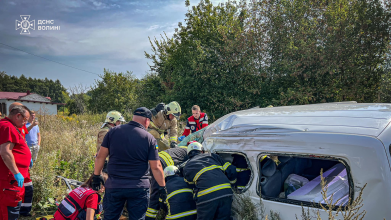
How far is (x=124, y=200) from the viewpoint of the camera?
10.5 ft

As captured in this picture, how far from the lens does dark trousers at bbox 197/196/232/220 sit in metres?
3.11

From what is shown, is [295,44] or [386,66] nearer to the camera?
[386,66]

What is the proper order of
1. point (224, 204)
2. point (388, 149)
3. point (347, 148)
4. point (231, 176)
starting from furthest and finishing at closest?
1. point (231, 176)
2. point (224, 204)
3. point (347, 148)
4. point (388, 149)

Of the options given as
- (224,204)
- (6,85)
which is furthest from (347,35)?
(6,85)

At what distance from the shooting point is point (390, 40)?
9492 millimetres

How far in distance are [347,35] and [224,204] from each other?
9.47 metres

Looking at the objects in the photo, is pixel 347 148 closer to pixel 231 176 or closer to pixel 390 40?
pixel 231 176

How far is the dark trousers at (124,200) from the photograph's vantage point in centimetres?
309

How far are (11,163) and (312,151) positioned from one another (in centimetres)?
398

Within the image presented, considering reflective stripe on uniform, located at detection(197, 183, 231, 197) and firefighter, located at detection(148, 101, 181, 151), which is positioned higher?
firefighter, located at detection(148, 101, 181, 151)

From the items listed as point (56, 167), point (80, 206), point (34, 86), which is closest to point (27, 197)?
point (56, 167)

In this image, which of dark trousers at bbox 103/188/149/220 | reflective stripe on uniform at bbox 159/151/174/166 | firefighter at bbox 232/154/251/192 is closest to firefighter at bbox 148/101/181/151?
reflective stripe on uniform at bbox 159/151/174/166

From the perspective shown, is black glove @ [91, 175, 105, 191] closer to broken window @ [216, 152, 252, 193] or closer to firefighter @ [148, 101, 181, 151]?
broken window @ [216, 152, 252, 193]

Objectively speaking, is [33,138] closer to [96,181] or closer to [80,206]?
[96,181]
